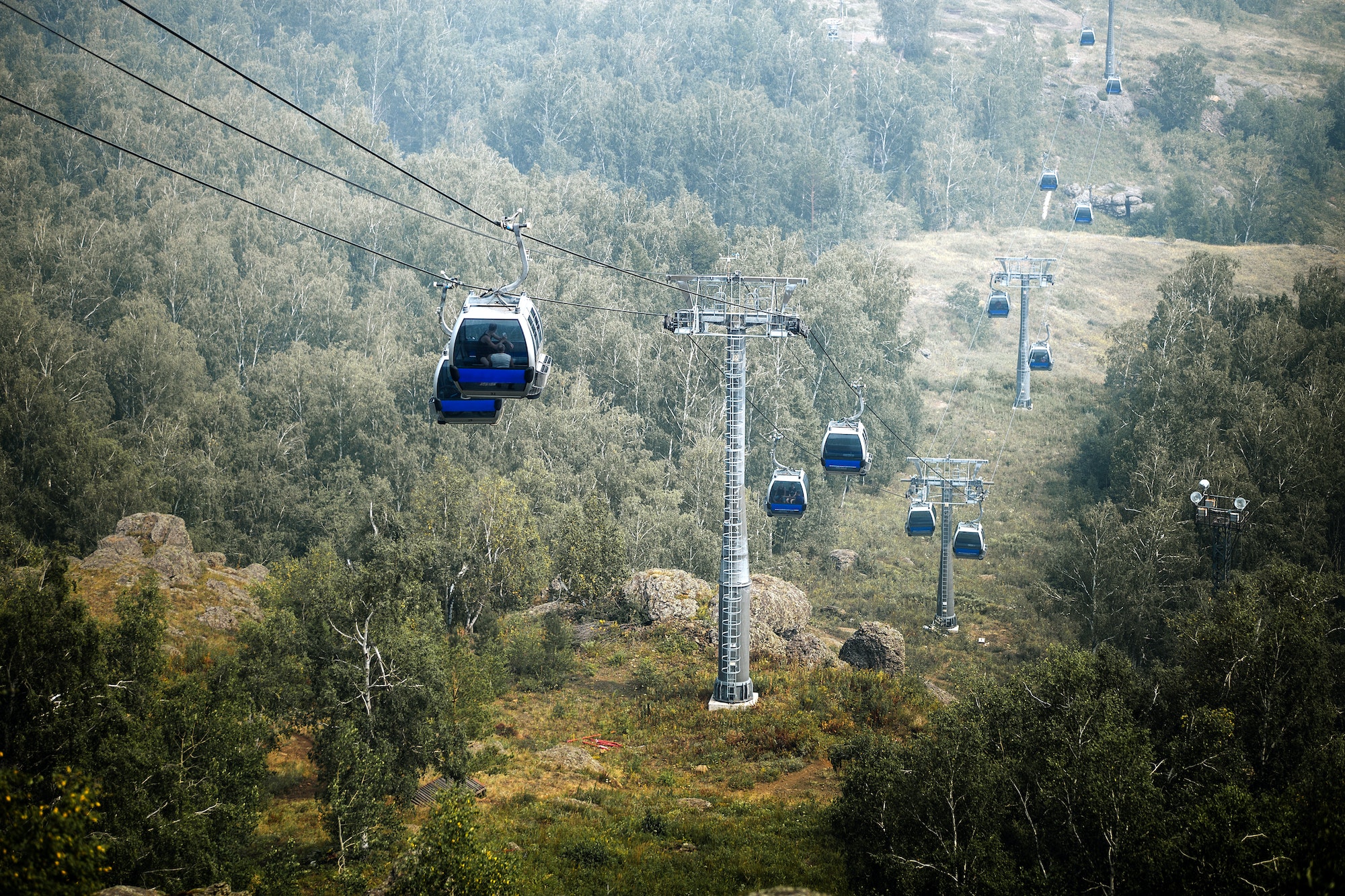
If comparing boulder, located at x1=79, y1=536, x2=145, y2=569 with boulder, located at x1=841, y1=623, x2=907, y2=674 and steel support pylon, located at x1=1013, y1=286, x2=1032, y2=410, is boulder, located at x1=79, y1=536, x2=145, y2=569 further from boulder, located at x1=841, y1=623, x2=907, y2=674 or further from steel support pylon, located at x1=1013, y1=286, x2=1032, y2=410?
steel support pylon, located at x1=1013, y1=286, x2=1032, y2=410

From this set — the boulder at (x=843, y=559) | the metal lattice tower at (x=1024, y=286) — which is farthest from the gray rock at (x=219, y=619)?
the metal lattice tower at (x=1024, y=286)

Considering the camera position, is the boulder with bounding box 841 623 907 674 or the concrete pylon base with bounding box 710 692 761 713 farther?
the boulder with bounding box 841 623 907 674

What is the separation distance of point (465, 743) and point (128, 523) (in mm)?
27470

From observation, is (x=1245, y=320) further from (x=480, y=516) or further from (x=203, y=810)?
(x=203, y=810)

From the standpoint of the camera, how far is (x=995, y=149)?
118 metres

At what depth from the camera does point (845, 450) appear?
29.7 meters

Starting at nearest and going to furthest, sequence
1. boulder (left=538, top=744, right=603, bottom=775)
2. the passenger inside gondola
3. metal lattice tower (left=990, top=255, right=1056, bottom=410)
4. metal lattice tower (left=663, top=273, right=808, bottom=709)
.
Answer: the passenger inside gondola
boulder (left=538, top=744, right=603, bottom=775)
metal lattice tower (left=663, top=273, right=808, bottom=709)
metal lattice tower (left=990, top=255, right=1056, bottom=410)

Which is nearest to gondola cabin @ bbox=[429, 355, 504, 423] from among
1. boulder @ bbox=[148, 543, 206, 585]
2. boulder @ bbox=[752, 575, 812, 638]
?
boulder @ bbox=[752, 575, 812, 638]

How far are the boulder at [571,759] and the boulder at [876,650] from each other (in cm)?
1121

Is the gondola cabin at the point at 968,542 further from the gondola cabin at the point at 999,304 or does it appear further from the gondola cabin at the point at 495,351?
the gondola cabin at the point at 495,351

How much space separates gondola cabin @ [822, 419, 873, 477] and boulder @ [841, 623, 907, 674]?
334 inches

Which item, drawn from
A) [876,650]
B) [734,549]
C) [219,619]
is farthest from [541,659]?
[219,619]

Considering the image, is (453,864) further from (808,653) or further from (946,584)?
(946,584)

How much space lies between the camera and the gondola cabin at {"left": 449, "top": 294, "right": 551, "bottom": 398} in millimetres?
14953
